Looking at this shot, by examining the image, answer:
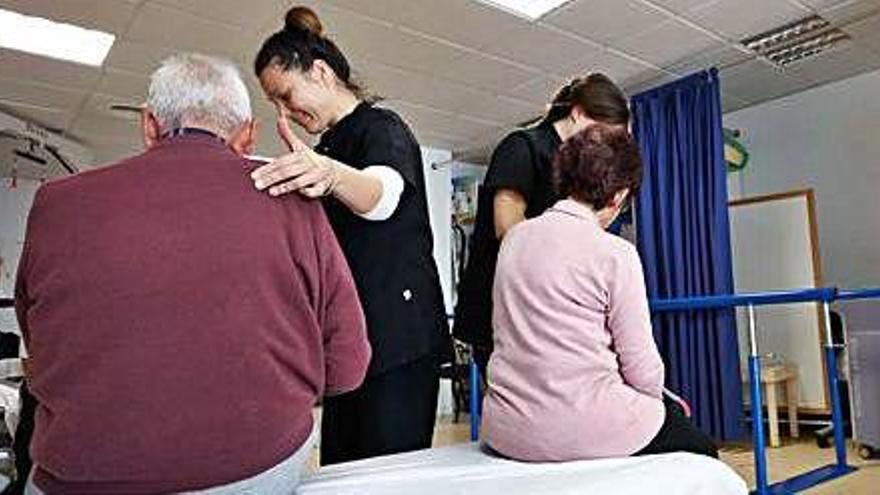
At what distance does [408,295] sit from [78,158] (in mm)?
5892

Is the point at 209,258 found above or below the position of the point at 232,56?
below

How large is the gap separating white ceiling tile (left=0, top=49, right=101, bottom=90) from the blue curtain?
151 inches

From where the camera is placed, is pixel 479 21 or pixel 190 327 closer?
pixel 190 327

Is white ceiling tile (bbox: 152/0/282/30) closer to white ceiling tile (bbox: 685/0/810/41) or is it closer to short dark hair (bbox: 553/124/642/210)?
white ceiling tile (bbox: 685/0/810/41)

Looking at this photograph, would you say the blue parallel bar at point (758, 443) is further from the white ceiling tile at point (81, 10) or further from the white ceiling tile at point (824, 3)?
the white ceiling tile at point (81, 10)

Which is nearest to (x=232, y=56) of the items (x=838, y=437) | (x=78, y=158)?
(x=78, y=158)

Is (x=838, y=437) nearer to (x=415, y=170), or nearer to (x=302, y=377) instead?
(x=415, y=170)

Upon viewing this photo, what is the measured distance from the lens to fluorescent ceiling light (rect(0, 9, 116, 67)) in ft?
13.1

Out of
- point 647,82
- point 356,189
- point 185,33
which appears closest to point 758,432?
point 356,189

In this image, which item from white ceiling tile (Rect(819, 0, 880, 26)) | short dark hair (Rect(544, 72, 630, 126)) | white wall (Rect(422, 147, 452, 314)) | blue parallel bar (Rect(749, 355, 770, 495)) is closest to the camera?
short dark hair (Rect(544, 72, 630, 126))

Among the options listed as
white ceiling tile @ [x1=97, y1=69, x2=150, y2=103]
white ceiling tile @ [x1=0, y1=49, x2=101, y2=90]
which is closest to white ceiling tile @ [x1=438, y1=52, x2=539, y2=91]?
white ceiling tile @ [x1=97, y1=69, x2=150, y2=103]

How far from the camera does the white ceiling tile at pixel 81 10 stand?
3.74 m

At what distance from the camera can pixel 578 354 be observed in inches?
48.1

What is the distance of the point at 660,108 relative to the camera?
4922mm
